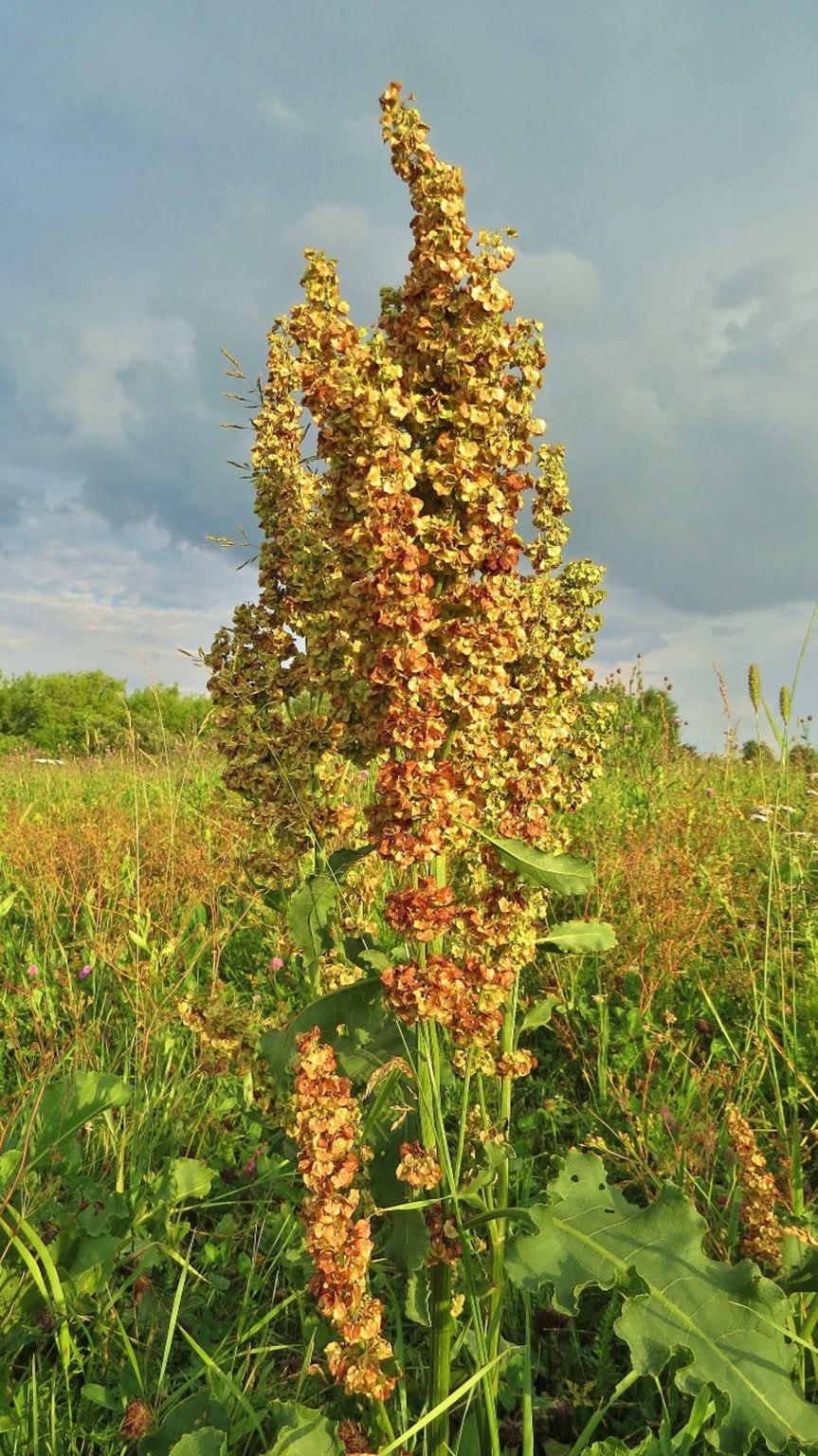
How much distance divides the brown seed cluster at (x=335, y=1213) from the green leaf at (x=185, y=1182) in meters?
1.11

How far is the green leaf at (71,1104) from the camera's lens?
2588 mm

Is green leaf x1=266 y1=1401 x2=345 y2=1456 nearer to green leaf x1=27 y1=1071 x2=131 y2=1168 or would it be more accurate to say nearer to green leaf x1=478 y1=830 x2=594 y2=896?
green leaf x1=478 y1=830 x2=594 y2=896

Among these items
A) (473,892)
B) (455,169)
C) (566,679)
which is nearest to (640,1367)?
(473,892)

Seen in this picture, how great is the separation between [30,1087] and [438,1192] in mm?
1925

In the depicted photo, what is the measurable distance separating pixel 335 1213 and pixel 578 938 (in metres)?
1.23

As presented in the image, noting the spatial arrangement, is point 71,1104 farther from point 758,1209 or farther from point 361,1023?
point 758,1209

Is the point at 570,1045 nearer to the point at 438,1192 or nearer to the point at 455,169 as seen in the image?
the point at 438,1192

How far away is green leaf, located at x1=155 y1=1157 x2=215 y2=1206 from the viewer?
8.42 feet

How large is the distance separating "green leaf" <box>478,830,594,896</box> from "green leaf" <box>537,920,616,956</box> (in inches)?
26.4

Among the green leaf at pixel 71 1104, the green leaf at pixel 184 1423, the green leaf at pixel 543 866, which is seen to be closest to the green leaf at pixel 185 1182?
the green leaf at pixel 71 1104

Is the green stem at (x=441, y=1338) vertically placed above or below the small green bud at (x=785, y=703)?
below

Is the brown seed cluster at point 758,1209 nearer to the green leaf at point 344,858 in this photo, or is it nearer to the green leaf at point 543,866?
the green leaf at point 543,866

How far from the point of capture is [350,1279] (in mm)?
1543

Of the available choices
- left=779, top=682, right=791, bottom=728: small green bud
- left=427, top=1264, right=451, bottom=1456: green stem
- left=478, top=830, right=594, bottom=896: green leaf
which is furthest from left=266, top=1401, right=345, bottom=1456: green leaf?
left=779, top=682, right=791, bottom=728: small green bud
